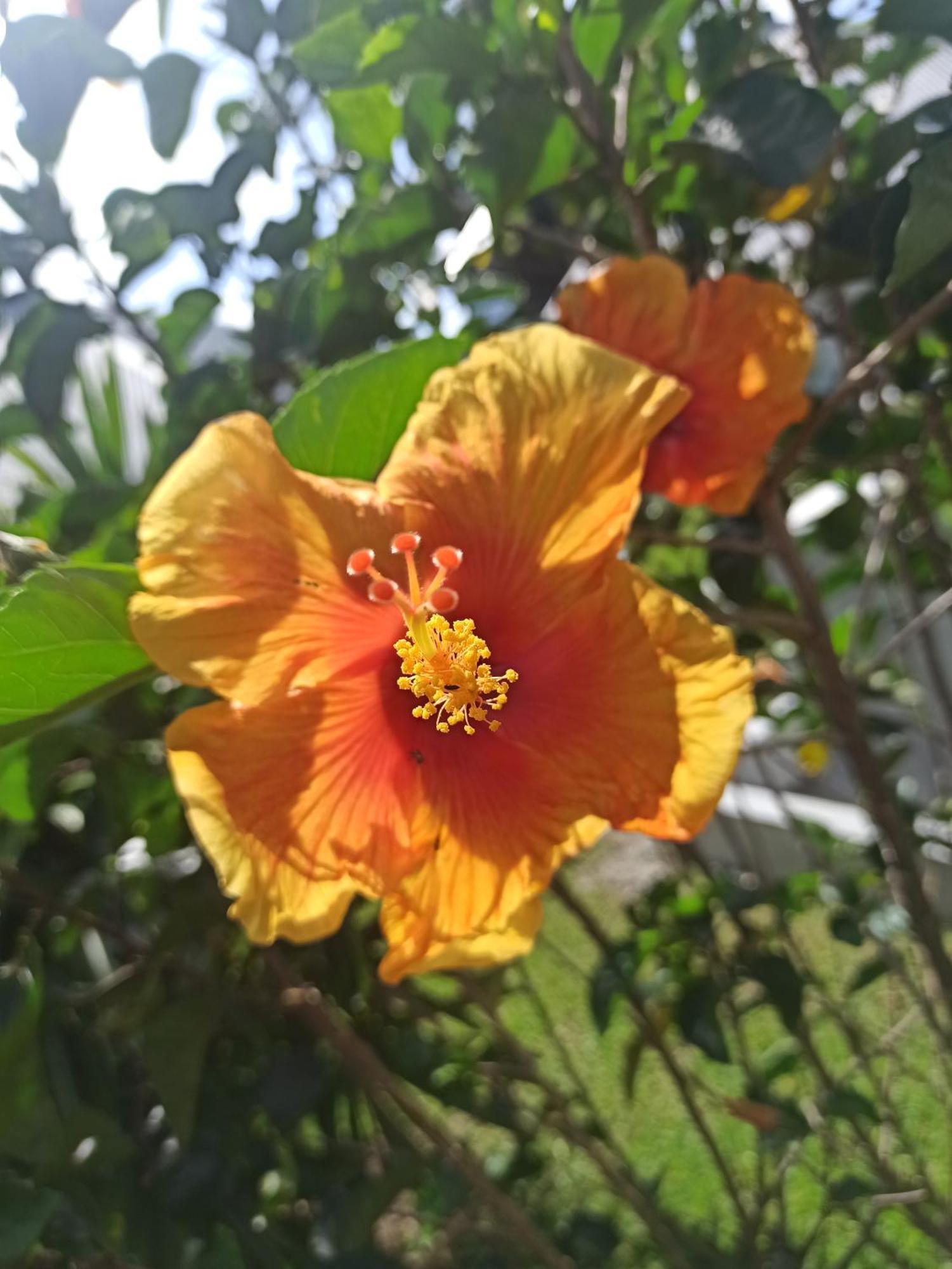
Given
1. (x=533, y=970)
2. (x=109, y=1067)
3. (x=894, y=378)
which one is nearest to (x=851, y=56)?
(x=894, y=378)

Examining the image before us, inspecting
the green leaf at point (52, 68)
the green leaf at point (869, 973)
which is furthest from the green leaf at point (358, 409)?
the green leaf at point (869, 973)

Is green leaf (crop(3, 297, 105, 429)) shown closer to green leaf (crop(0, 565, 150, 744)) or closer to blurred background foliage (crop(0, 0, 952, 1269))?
blurred background foliage (crop(0, 0, 952, 1269))

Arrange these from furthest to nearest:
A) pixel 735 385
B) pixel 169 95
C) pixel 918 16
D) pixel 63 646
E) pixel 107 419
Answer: pixel 107 419 → pixel 169 95 → pixel 735 385 → pixel 918 16 → pixel 63 646

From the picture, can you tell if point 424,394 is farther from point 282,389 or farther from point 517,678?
Answer: point 282,389

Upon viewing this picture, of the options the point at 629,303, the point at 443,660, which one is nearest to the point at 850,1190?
the point at 443,660

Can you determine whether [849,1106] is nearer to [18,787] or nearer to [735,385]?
[735,385]

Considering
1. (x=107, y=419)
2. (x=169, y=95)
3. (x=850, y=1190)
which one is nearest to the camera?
(x=169, y=95)

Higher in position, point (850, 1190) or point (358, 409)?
point (358, 409)
